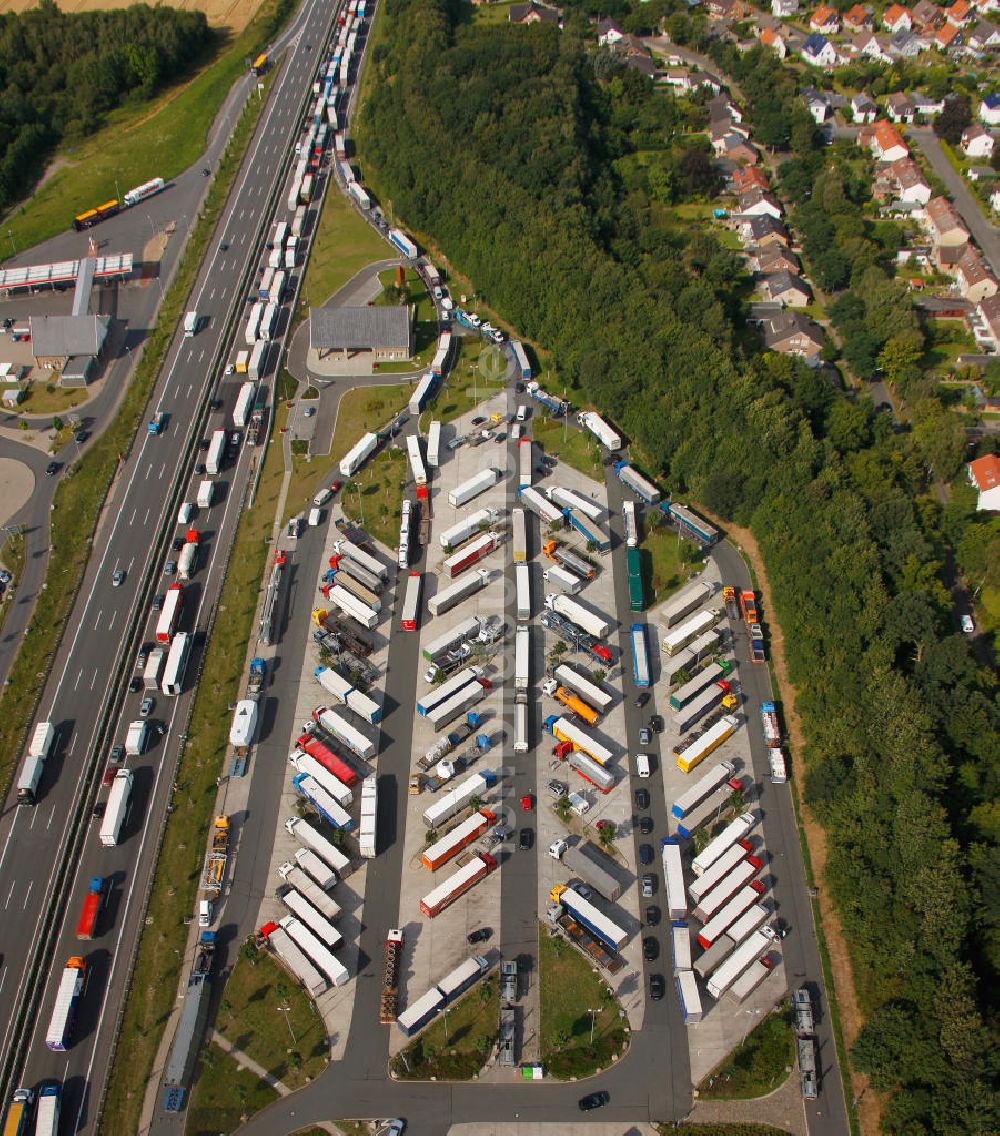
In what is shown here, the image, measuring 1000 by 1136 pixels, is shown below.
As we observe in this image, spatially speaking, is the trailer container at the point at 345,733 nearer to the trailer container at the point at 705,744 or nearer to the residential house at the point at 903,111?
the trailer container at the point at 705,744

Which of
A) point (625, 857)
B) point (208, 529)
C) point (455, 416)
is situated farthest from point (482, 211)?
point (625, 857)

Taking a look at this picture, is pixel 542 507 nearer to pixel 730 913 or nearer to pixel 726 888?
pixel 726 888

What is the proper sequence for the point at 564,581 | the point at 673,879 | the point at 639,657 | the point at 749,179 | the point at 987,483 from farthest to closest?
the point at 749,179 < the point at 987,483 < the point at 564,581 < the point at 639,657 < the point at 673,879

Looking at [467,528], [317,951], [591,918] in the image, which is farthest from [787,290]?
[317,951]

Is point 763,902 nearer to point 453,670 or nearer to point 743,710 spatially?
point 743,710

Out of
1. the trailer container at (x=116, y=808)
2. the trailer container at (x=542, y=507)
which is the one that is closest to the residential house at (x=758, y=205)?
the trailer container at (x=542, y=507)

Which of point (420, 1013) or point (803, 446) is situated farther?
point (803, 446)
